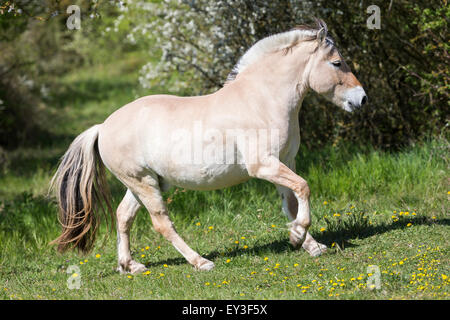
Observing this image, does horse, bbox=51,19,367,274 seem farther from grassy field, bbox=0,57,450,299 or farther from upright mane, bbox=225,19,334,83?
grassy field, bbox=0,57,450,299

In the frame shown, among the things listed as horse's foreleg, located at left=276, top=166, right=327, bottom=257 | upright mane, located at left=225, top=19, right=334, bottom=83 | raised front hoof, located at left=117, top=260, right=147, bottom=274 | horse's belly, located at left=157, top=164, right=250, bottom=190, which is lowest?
raised front hoof, located at left=117, top=260, right=147, bottom=274

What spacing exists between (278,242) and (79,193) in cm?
204

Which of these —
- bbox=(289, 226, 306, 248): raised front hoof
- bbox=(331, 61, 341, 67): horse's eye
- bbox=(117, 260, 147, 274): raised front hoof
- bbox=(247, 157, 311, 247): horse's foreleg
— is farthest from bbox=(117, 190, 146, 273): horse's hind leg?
bbox=(331, 61, 341, 67): horse's eye

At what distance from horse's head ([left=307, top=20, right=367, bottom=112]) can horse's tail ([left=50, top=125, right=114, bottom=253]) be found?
7.12ft

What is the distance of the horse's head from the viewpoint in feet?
18.8

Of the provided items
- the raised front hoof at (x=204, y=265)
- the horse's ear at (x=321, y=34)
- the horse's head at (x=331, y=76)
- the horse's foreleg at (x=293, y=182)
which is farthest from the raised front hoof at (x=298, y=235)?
the horse's ear at (x=321, y=34)

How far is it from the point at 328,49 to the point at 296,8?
325 centimetres

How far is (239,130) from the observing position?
18.5 feet

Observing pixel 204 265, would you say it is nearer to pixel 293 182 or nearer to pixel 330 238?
pixel 293 182

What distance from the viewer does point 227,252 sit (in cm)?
642

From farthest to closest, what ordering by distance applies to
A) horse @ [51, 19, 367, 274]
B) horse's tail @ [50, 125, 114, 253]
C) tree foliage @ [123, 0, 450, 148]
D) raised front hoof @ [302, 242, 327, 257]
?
tree foliage @ [123, 0, 450, 148] < horse's tail @ [50, 125, 114, 253] < raised front hoof @ [302, 242, 327, 257] < horse @ [51, 19, 367, 274]

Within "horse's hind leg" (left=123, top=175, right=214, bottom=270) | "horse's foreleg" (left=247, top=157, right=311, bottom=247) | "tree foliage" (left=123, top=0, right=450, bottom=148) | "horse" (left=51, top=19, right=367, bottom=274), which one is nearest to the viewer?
"horse's foreleg" (left=247, top=157, right=311, bottom=247)

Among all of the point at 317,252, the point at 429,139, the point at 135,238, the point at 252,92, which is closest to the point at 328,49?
the point at 252,92

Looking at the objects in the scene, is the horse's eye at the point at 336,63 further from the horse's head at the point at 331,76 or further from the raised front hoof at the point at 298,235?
the raised front hoof at the point at 298,235
